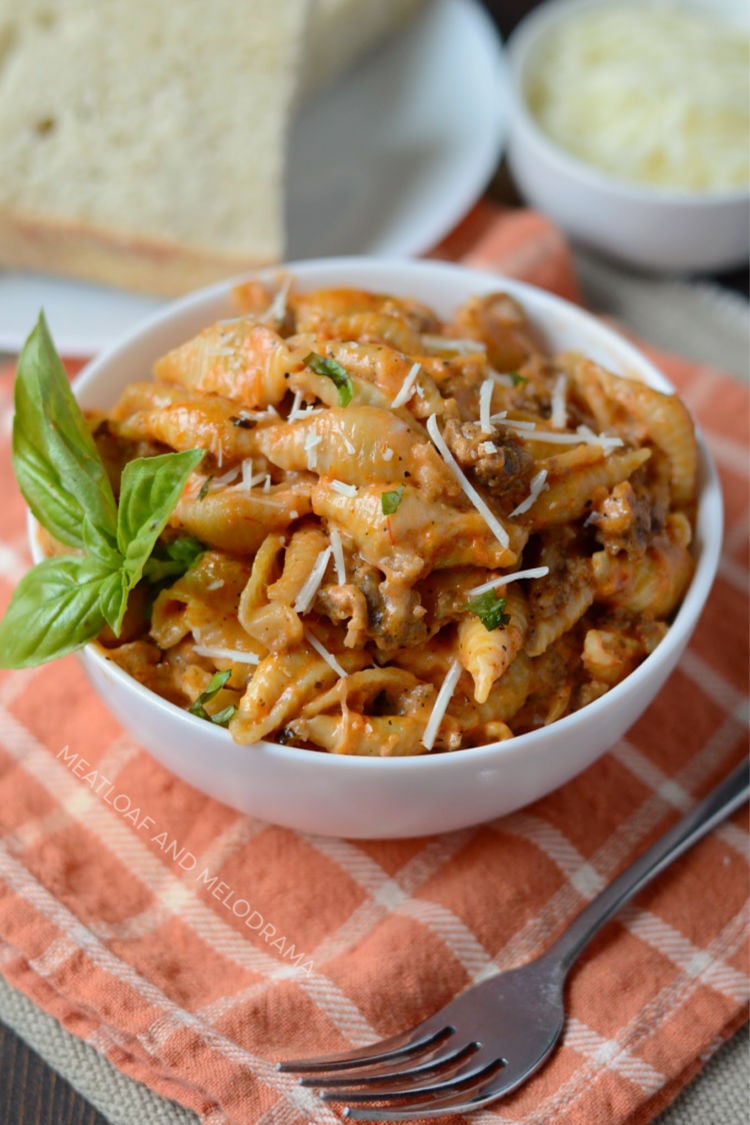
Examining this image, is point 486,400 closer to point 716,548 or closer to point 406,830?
point 716,548

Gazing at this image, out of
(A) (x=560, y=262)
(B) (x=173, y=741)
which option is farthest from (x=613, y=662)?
(A) (x=560, y=262)

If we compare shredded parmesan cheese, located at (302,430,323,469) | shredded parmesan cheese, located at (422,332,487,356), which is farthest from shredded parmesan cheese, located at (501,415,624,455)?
shredded parmesan cheese, located at (302,430,323,469)

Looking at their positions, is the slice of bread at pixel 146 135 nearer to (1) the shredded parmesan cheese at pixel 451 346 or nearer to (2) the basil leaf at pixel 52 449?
(1) the shredded parmesan cheese at pixel 451 346

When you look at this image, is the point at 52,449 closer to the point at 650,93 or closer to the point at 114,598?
the point at 114,598

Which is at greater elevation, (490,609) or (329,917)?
(490,609)

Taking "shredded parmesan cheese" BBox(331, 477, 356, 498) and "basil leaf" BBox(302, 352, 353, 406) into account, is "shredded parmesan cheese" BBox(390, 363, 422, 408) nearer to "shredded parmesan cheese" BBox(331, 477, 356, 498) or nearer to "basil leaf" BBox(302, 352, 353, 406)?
"basil leaf" BBox(302, 352, 353, 406)

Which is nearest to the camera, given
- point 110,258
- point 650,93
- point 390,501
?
point 390,501

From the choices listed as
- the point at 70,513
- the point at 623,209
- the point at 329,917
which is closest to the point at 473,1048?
the point at 329,917
